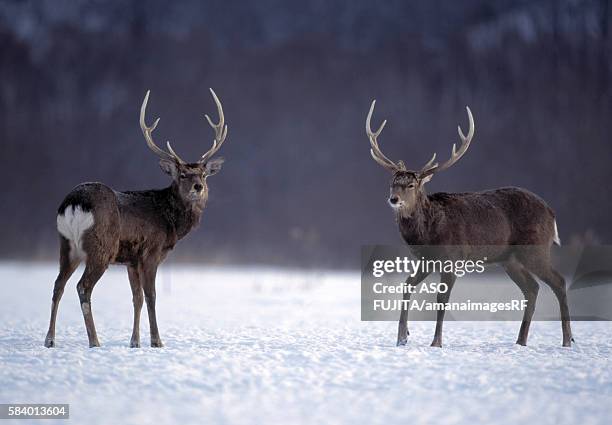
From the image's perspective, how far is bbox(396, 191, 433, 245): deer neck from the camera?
30.8 feet

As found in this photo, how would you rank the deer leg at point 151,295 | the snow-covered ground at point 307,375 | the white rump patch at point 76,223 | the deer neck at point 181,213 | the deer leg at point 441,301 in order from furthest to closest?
the deer neck at point 181,213, the deer leg at point 441,301, the deer leg at point 151,295, the white rump patch at point 76,223, the snow-covered ground at point 307,375

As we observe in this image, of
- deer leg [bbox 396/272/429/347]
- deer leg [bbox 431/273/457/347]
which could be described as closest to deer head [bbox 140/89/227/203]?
deer leg [bbox 396/272/429/347]

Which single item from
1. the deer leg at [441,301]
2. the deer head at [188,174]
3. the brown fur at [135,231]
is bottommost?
the deer leg at [441,301]

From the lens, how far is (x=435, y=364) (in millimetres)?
7723

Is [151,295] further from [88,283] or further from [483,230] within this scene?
[483,230]

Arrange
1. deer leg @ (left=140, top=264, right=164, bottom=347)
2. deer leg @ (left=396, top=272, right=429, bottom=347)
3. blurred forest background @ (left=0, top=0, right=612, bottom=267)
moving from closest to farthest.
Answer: deer leg @ (left=140, top=264, right=164, bottom=347) < deer leg @ (left=396, top=272, right=429, bottom=347) < blurred forest background @ (left=0, top=0, right=612, bottom=267)

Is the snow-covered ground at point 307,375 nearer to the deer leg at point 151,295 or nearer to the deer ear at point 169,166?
the deer leg at point 151,295

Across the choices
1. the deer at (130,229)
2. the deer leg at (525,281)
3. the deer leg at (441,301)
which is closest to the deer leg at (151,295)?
the deer at (130,229)

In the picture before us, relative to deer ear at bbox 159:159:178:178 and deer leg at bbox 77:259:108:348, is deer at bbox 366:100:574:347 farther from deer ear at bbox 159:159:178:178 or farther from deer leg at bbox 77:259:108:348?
deer leg at bbox 77:259:108:348

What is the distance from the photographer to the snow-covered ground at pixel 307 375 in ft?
19.2

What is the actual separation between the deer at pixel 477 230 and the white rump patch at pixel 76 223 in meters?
3.56

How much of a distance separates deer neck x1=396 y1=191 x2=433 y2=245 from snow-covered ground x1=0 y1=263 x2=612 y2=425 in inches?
52.2

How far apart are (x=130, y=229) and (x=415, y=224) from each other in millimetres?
3433

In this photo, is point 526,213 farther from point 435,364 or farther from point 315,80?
point 315,80
